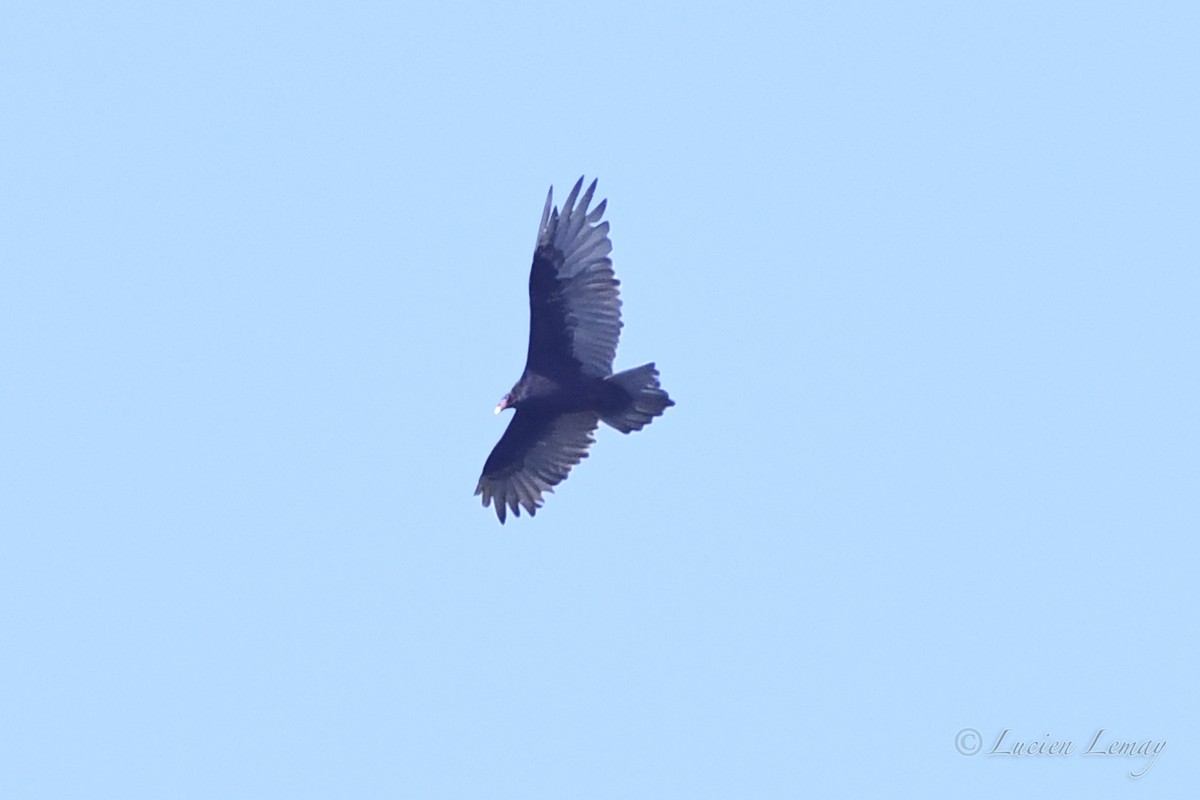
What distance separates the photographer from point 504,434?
1534 cm

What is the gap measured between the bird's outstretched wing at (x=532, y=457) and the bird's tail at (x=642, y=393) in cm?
69

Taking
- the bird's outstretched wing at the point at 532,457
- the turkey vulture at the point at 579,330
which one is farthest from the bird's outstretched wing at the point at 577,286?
the bird's outstretched wing at the point at 532,457

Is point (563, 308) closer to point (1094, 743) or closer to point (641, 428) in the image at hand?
point (641, 428)

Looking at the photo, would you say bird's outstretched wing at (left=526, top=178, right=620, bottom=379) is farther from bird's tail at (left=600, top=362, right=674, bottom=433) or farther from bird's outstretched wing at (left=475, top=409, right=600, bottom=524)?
bird's outstretched wing at (left=475, top=409, right=600, bottom=524)

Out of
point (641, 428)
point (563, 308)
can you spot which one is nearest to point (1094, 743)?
point (641, 428)

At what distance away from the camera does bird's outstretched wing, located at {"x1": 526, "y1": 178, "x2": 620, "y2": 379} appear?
14.3 metres

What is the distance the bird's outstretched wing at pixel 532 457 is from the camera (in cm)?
1502

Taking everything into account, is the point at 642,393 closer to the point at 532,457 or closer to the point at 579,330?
the point at 579,330

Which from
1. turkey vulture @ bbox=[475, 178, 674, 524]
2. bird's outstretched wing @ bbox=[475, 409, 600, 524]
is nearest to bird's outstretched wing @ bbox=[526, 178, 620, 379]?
turkey vulture @ bbox=[475, 178, 674, 524]

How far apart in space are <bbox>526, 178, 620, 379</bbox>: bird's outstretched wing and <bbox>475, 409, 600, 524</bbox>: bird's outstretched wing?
29.9 inches

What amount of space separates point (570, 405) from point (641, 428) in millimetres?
735

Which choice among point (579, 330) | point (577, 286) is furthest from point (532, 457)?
point (577, 286)

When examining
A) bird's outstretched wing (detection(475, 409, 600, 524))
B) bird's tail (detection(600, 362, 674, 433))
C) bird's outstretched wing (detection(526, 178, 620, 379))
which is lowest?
bird's outstretched wing (detection(475, 409, 600, 524))

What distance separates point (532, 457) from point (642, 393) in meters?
→ 1.72
